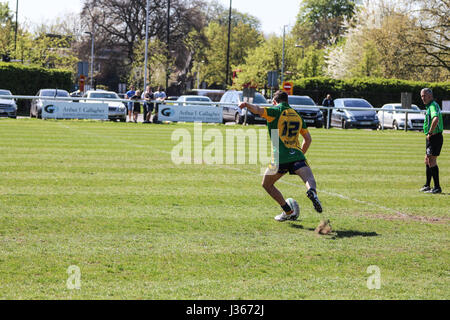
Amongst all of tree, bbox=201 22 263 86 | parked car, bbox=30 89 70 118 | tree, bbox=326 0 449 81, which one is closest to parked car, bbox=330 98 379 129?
parked car, bbox=30 89 70 118

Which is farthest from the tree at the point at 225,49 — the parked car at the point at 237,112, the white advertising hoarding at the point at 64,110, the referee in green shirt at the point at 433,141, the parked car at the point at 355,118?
the referee in green shirt at the point at 433,141

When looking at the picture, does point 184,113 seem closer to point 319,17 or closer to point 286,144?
point 286,144

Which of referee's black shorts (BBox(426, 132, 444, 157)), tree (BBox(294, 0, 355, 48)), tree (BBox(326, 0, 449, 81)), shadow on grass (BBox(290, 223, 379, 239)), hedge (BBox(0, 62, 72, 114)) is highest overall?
tree (BBox(294, 0, 355, 48))

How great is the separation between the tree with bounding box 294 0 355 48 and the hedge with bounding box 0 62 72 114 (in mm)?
56059

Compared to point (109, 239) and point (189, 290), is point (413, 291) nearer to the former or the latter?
point (189, 290)

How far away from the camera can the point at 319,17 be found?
96.3m

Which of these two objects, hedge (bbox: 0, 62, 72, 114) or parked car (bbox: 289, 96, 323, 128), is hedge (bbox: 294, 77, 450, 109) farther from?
hedge (bbox: 0, 62, 72, 114)

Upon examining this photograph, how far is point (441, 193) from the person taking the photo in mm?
12242

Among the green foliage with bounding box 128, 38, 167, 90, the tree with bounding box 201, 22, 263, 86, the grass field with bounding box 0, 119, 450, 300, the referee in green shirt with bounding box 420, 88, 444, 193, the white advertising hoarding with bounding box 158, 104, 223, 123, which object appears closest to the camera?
the grass field with bounding box 0, 119, 450, 300

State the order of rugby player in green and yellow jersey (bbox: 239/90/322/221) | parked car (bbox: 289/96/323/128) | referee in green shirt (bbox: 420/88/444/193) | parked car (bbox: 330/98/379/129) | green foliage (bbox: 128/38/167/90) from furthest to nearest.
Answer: green foliage (bbox: 128/38/167/90), parked car (bbox: 330/98/379/129), parked car (bbox: 289/96/323/128), referee in green shirt (bbox: 420/88/444/193), rugby player in green and yellow jersey (bbox: 239/90/322/221)

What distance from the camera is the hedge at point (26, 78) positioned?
140 ft

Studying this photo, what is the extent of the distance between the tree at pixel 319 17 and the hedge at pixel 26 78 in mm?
56059

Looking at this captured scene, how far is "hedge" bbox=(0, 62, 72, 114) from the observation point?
42656 millimetres
